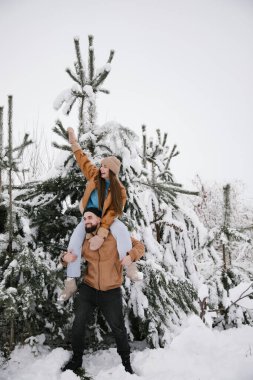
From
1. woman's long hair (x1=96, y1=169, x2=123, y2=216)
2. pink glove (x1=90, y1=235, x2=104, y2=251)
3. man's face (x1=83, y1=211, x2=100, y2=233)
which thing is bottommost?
pink glove (x1=90, y1=235, x2=104, y2=251)

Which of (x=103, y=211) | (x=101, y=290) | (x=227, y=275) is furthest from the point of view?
(x=227, y=275)

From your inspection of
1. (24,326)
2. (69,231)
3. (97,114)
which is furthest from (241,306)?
(97,114)

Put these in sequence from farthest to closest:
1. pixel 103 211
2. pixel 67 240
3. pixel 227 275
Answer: pixel 227 275, pixel 67 240, pixel 103 211

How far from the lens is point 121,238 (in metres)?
2.87

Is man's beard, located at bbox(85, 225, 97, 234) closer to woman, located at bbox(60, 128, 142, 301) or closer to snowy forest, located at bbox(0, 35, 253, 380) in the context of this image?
woman, located at bbox(60, 128, 142, 301)

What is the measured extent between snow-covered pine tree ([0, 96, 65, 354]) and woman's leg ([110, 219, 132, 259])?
2.59 feet

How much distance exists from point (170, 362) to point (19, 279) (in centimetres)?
173

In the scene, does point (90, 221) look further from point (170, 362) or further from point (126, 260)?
point (170, 362)

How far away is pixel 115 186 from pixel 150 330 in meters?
1.79

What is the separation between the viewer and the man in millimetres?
2773

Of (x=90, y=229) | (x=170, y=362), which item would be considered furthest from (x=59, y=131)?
(x=170, y=362)

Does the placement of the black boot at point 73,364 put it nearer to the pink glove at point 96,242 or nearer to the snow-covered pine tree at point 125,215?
the snow-covered pine tree at point 125,215

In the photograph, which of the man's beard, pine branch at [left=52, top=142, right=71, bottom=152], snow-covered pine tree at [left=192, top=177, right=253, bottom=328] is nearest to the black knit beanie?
the man's beard

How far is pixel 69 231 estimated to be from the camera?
11.7ft
